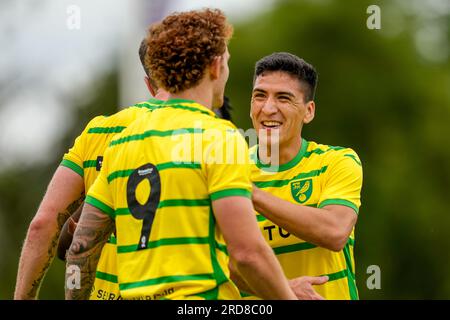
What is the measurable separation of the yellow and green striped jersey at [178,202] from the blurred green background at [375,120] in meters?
18.0

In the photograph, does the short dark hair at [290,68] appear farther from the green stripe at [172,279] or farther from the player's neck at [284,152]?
the green stripe at [172,279]

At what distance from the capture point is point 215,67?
632 centimetres

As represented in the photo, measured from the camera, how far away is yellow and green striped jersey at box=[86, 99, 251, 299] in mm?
6031

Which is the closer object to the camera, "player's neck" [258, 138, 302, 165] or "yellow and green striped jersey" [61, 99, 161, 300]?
"yellow and green striped jersey" [61, 99, 161, 300]

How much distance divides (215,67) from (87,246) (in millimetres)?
1264

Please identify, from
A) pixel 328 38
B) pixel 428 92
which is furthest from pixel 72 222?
pixel 328 38

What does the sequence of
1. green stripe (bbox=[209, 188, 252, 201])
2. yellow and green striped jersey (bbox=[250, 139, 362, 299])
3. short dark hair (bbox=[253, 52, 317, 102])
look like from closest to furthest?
green stripe (bbox=[209, 188, 252, 201])
yellow and green striped jersey (bbox=[250, 139, 362, 299])
short dark hair (bbox=[253, 52, 317, 102])

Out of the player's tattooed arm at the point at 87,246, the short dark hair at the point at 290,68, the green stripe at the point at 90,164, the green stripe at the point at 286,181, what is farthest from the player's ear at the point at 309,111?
the player's tattooed arm at the point at 87,246

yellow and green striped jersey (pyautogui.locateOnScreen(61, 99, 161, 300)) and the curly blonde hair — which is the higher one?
the curly blonde hair

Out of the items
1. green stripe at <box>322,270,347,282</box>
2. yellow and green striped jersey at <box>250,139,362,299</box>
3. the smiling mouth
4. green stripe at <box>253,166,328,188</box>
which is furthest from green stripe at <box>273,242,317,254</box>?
the smiling mouth

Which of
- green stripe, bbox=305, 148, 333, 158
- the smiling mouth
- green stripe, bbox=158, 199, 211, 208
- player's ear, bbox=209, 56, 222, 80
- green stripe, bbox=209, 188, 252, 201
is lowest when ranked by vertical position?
green stripe, bbox=305, 148, 333, 158

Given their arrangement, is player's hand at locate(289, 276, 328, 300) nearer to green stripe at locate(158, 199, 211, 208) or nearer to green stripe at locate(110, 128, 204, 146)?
green stripe at locate(158, 199, 211, 208)

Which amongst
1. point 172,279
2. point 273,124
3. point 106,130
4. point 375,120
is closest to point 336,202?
point 273,124

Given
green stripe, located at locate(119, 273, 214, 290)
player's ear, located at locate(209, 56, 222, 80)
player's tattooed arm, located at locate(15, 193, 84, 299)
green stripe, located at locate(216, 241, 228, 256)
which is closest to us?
green stripe, located at locate(119, 273, 214, 290)
